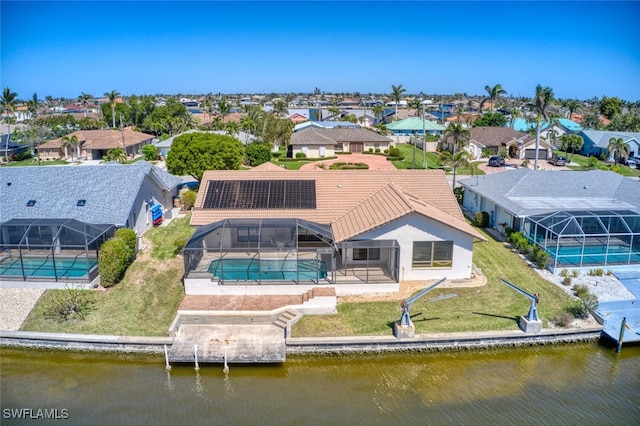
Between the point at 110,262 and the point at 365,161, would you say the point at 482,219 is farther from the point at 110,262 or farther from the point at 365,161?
the point at 365,161

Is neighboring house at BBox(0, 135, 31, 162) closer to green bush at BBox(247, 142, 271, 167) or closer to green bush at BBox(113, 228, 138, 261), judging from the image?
green bush at BBox(247, 142, 271, 167)

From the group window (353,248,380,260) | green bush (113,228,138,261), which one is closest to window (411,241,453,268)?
window (353,248,380,260)

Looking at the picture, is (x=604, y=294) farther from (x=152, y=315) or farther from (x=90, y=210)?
(x=90, y=210)

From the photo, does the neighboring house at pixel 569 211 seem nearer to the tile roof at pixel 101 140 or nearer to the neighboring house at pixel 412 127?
the neighboring house at pixel 412 127

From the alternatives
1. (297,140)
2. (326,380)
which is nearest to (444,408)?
(326,380)

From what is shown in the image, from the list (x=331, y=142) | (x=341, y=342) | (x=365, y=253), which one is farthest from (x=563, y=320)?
(x=331, y=142)
